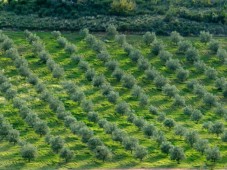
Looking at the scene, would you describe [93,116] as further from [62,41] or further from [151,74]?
[62,41]

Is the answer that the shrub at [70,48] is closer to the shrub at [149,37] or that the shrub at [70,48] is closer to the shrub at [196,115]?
the shrub at [149,37]

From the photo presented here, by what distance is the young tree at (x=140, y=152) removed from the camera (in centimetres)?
6931

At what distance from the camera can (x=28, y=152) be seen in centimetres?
6862

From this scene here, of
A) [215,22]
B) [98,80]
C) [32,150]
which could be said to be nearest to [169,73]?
[98,80]

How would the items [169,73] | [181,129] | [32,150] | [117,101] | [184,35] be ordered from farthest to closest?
[184,35] < [169,73] < [117,101] < [181,129] < [32,150]

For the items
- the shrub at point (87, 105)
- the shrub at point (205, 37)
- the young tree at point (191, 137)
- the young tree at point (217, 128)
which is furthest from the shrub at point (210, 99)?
the shrub at point (205, 37)

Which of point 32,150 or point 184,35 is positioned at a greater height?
point 184,35

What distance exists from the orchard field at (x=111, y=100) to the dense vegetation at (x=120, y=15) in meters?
2.22

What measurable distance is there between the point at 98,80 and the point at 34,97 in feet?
25.9

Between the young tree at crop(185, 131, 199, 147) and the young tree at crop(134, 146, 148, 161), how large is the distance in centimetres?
538

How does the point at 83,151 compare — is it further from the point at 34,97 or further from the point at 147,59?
Result: the point at 147,59

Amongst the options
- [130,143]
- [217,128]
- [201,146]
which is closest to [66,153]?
[130,143]

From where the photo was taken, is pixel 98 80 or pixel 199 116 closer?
pixel 199 116

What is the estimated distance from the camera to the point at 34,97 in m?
80.1
